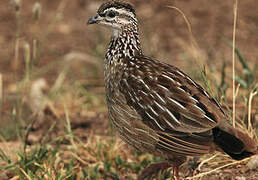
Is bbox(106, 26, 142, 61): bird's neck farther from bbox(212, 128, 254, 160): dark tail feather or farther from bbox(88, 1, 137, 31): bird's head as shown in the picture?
bbox(212, 128, 254, 160): dark tail feather

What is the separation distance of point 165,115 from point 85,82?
4137 mm

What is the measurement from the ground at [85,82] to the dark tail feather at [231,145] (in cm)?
39

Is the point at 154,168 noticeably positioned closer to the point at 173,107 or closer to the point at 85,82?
the point at 173,107

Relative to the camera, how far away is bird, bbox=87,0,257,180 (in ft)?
15.1

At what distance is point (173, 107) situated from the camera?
15.6 ft

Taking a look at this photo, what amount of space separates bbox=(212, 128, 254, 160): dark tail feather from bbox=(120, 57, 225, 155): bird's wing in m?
0.09

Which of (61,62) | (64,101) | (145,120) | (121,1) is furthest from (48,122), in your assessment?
(145,120)

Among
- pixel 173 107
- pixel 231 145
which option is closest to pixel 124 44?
pixel 173 107

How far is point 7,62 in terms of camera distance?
995 centimetres

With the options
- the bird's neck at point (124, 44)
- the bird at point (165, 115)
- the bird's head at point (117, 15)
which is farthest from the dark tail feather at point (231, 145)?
the bird's head at point (117, 15)

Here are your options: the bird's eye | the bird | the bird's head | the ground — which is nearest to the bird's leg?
the bird

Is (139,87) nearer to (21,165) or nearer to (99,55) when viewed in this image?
(21,165)

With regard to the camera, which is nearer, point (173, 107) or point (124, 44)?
point (173, 107)

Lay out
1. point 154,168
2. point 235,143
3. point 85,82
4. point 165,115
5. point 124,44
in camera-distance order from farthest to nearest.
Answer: point 85,82, point 124,44, point 154,168, point 165,115, point 235,143
